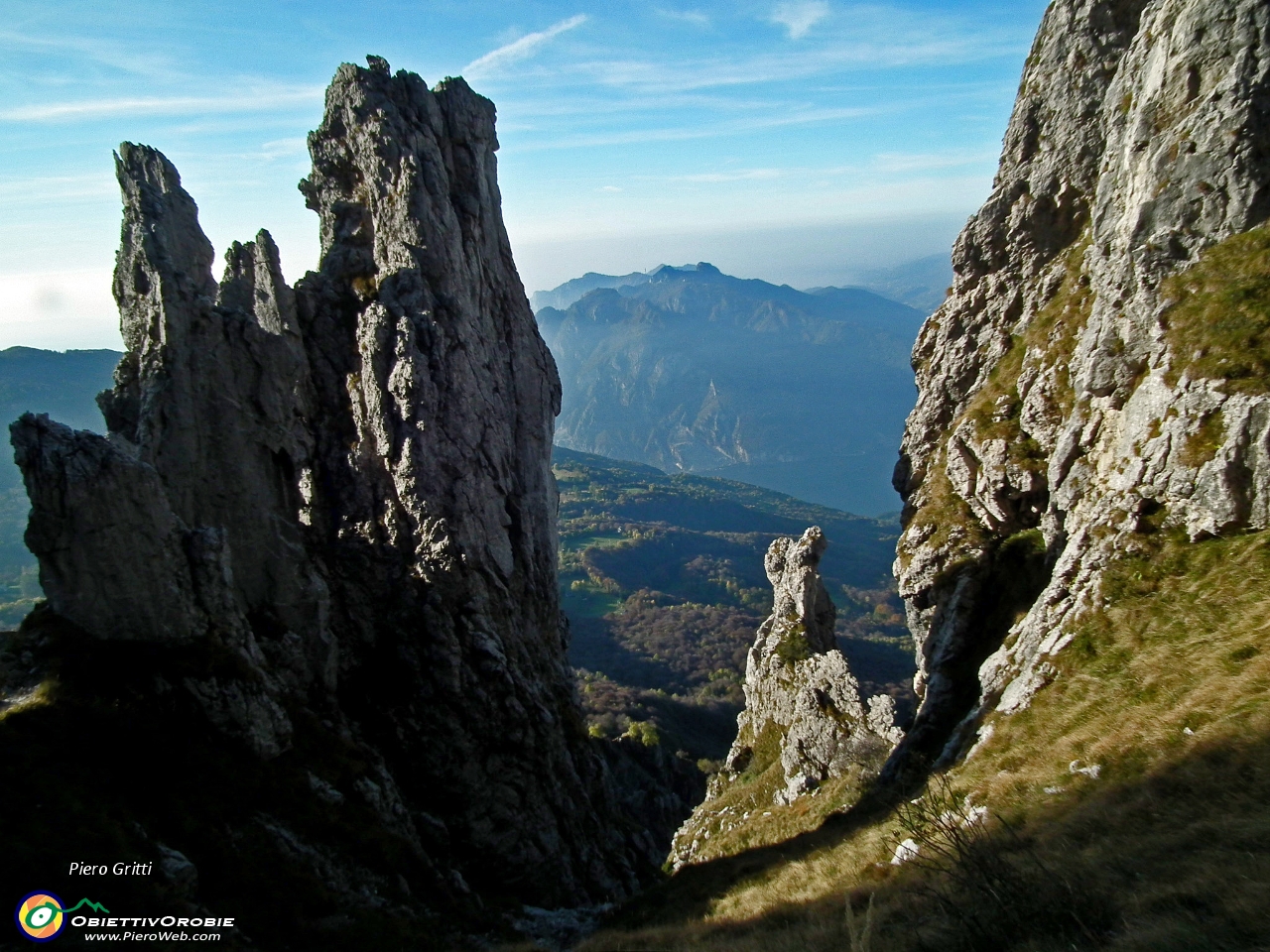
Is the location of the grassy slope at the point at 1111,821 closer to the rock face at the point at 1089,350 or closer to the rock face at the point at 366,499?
the rock face at the point at 1089,350

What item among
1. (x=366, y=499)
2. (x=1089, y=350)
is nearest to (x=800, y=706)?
(x=1089, y=350)

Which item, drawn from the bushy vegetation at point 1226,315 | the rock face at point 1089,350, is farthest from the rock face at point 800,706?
the bushy vegetation at point 1226,315

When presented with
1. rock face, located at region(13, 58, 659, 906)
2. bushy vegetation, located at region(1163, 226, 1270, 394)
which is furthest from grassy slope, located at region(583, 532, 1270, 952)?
rock face, located at region(13, 58, 659, 906)

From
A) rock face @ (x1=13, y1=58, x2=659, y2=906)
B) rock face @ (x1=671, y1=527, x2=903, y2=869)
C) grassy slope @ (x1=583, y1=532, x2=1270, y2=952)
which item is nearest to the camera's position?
grassy slope @ (x1=583, y1=532, x2=1270, y2=952)

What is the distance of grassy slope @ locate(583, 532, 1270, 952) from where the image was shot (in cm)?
1134

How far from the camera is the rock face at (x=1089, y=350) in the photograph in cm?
2338

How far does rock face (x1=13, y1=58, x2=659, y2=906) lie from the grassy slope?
12.1 metres

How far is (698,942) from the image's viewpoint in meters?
20.4

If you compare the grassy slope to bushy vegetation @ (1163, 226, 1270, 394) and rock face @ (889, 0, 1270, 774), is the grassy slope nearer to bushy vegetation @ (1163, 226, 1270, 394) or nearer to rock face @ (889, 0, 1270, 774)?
rock face @ (889, 0, 1270, 774)

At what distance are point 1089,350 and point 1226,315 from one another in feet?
17.8

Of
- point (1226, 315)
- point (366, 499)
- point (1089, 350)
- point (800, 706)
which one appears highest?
point (1226, 315)

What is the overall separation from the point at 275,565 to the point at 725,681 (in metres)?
135

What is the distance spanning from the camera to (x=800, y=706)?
45.0 m

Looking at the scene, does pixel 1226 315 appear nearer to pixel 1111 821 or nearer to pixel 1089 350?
pixel 1089 350
